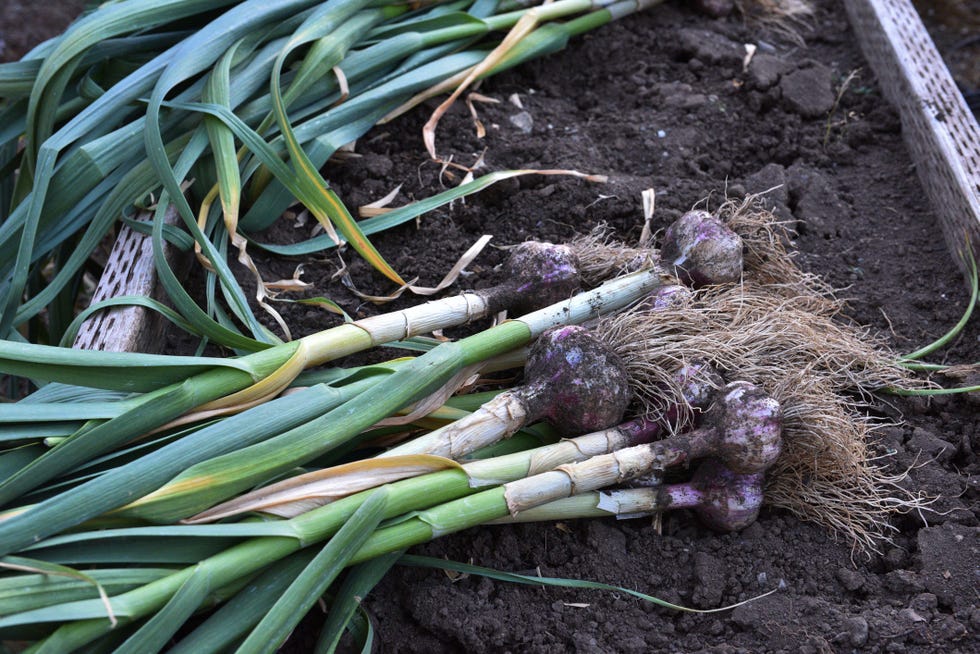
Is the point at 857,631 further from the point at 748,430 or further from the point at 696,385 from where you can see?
the point at 696,385

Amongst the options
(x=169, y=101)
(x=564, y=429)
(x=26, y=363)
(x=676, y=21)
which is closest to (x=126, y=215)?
(x=169, y=101)

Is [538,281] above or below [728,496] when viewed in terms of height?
above

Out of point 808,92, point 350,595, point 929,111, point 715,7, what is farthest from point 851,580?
point 715,7

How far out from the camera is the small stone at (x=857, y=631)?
132 cm

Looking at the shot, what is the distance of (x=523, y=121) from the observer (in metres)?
2.27

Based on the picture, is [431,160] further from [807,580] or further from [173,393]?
[807,580]

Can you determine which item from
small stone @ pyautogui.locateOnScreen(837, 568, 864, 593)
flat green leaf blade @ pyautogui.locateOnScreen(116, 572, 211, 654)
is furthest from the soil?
flat green leaf blade @ pyautogui.locateOnScreen(116, 572, 211, 654)

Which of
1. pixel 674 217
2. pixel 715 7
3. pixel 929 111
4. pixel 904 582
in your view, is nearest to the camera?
pixel 904 582

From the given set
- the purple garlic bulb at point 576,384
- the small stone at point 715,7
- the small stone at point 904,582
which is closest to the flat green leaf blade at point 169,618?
the purple garlic bulb at point 576,384

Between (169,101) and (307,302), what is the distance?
525 millimetres

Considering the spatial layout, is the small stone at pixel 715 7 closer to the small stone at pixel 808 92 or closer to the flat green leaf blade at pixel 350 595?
the small stone at pixel 808 92

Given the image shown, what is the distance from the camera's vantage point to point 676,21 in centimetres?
261

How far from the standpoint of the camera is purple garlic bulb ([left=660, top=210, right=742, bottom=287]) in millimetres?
1755

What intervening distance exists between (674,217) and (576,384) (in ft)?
2.19
